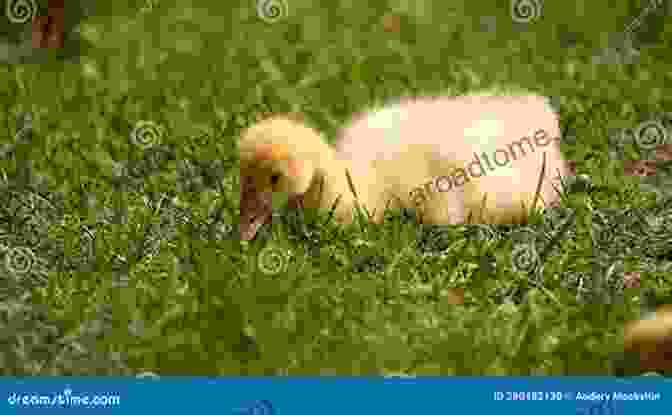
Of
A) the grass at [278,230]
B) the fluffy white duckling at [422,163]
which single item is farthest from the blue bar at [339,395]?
the fluffy white duckling at [422,163]

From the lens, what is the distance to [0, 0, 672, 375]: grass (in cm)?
212

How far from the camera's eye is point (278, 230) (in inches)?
94.4

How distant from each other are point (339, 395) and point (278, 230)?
0.42 meters

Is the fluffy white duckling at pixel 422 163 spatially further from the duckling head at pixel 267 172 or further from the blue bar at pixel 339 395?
the blue bar at pixel 339 395

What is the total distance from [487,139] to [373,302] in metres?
0.63

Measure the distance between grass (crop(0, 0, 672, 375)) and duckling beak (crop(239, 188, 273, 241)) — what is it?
30 millimetres

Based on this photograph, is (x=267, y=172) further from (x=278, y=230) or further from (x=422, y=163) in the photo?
(x=422, y=163)

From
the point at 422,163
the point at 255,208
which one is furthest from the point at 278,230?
the point at 422,163

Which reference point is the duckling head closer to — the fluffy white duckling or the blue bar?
the fluffy white duckling

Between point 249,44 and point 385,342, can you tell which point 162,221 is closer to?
point 385,342

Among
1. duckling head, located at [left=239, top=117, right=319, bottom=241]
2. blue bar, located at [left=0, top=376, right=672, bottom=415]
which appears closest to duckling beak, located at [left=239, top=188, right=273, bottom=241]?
duckling head, located at [left=239, top=117, right=319, bottom=241]

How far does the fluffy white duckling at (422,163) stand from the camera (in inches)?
96.0

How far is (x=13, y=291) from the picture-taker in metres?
2.28

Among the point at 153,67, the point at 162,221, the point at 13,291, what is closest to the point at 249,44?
the point at 153,67
